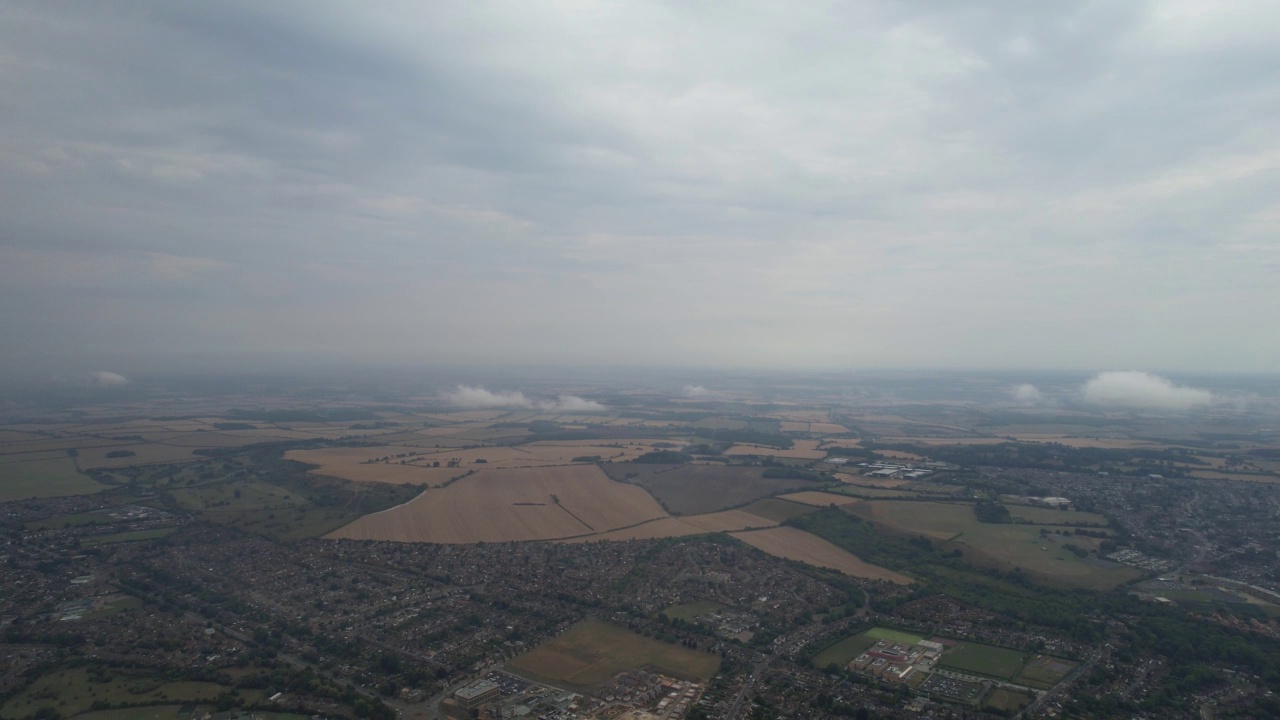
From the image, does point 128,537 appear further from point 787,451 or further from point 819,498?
point 787,451

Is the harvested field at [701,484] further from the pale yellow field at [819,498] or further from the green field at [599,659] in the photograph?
the green field at [599,659]

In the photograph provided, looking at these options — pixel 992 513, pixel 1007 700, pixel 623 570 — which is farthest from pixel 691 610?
pixel 992 513

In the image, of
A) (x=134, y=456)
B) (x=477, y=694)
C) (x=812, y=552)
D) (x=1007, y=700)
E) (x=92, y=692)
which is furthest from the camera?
(x=134, y=456)

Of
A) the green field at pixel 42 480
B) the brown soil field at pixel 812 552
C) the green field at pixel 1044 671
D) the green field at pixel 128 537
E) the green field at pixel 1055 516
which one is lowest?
the green field at pixel 1044 671

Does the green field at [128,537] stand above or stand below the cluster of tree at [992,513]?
below

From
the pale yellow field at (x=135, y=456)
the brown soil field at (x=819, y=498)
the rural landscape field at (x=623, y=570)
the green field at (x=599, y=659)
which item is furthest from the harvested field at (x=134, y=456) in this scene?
the brown soil field at (x=819, y=498)

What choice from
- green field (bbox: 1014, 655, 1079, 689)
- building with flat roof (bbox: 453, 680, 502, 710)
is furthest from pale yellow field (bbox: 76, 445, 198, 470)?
green field (bbox: 1014, 655, 1079, 689)

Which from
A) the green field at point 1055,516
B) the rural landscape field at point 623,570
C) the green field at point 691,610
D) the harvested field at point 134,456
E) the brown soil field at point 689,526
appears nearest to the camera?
the rural landscape field at point 623,570

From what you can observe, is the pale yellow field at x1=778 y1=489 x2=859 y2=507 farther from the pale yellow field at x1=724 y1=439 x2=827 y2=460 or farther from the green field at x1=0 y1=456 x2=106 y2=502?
the green field at x1=0 y1=456 x2=106 y2=502

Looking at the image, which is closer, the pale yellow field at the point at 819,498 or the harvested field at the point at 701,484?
the pale yellow field at the point at 819,498
